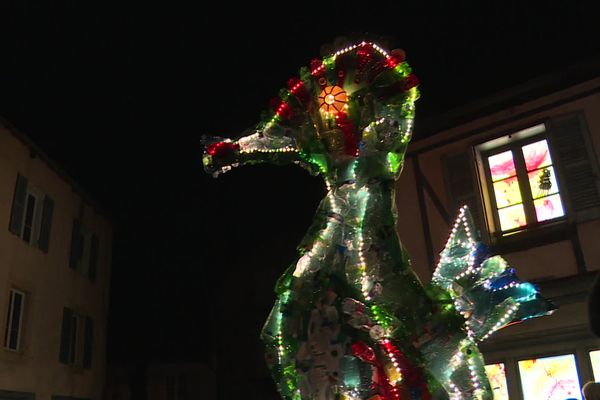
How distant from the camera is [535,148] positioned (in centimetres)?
760

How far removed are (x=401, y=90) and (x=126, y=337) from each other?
13414 millimetres

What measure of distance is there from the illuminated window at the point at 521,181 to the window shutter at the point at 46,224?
7535mm

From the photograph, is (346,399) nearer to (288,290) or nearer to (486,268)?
(288,290)

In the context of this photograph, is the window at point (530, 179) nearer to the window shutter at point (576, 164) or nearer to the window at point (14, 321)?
the window shutter at point (576, 164)

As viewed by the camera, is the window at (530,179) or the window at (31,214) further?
the window at (31,214)

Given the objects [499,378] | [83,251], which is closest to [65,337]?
[83,251]

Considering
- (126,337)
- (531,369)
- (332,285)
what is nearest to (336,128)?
(332,285)

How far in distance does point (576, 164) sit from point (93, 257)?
9760 millimetres

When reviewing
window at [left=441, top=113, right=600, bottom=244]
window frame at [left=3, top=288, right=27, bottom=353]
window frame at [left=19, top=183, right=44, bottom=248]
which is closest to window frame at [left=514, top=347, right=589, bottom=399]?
window at [left=441, top=113, right=600, bottom=244]

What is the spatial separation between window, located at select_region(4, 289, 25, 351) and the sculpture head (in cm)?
743

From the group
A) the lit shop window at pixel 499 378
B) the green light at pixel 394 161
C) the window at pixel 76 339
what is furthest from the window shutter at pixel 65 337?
the green light at pixel 394 161

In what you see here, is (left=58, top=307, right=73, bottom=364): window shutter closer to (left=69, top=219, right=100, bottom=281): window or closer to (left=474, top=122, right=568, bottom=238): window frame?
(left=69, top=219, right=100, bottom=281): window

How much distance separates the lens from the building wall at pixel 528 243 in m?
6.52

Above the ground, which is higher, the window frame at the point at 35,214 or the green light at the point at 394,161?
the window frame at the point at 35,214
